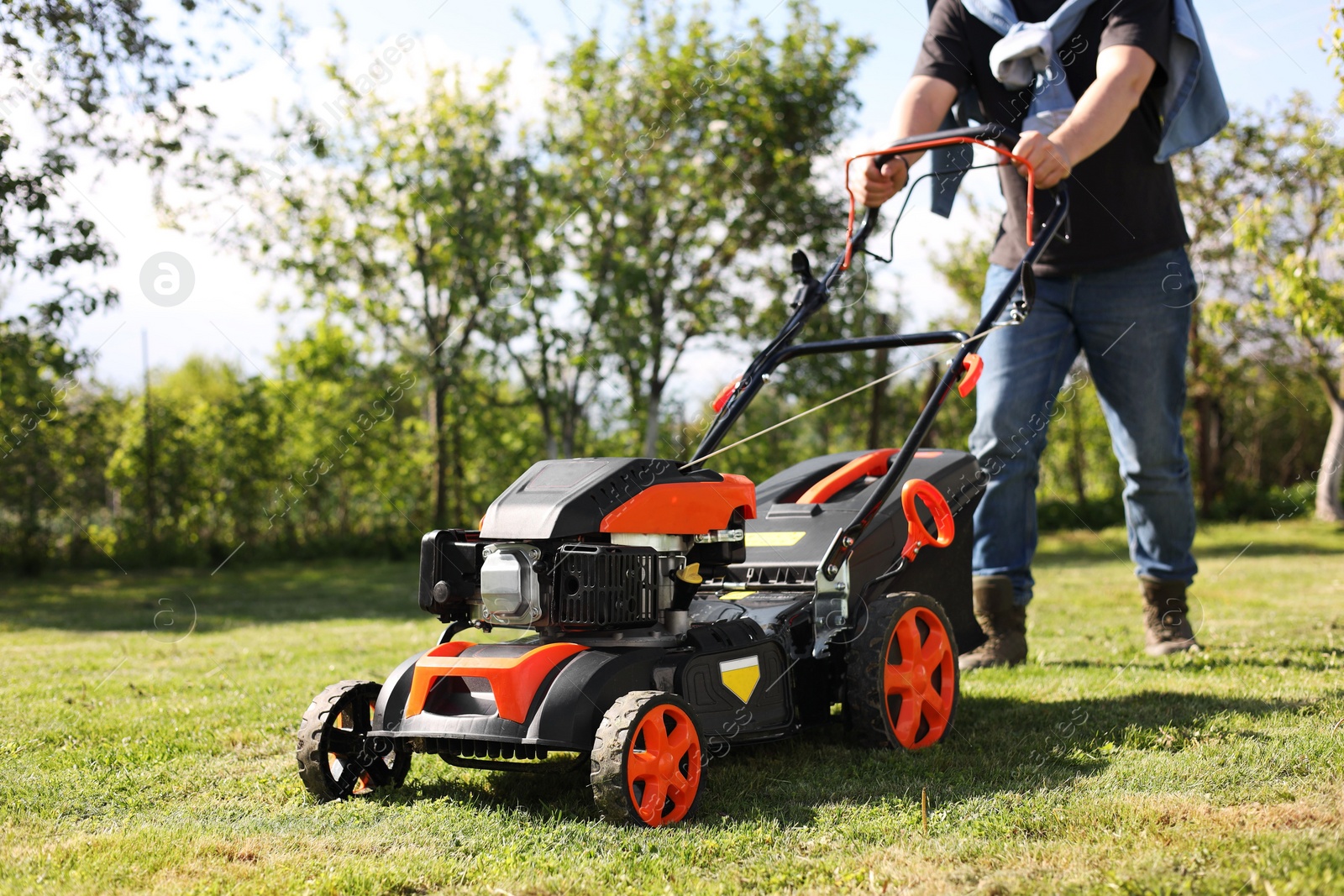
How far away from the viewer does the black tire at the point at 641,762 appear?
2469 mm

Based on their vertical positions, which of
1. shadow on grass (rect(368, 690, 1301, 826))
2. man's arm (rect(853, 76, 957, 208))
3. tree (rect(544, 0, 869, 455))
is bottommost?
shadow on grass (rect(368, 690, 1301, 826))

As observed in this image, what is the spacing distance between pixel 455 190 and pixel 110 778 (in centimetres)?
1104

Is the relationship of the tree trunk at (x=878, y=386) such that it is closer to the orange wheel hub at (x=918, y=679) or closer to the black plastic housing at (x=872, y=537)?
the black plastic housing at (x=872, y=537)

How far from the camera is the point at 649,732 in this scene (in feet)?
8.41

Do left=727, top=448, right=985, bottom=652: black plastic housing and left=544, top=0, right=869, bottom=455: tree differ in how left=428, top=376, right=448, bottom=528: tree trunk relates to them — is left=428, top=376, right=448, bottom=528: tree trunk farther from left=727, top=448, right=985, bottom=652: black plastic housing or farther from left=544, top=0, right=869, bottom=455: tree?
left=727, top=448, right=985, bottom=652: black plastic housing

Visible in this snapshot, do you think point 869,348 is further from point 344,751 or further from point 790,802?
point 344,751

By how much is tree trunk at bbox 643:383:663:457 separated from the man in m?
9.19

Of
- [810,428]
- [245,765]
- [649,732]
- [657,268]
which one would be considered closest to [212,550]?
[657,268]

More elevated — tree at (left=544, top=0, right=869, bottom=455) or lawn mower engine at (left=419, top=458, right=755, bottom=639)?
tree at (left=544, top=0, right=869, bottom=455)

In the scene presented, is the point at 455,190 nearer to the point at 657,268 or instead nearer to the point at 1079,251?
the point at 657,268

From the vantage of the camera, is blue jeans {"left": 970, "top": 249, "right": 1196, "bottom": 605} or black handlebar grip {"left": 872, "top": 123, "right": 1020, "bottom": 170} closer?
black handlebar grip {"left": 872, "top": 123, "right": 1020, "bottom": 170}

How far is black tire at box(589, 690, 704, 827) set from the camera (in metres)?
2.47

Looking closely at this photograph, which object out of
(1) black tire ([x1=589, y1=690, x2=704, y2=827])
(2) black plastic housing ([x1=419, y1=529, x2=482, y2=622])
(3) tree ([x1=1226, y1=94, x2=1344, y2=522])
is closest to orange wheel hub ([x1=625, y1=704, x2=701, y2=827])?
(1) black tire ([x1=589, y1=690, x2=704, y2=827])

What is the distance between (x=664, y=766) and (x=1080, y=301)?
2.61 metres
